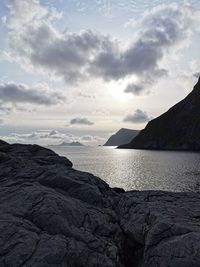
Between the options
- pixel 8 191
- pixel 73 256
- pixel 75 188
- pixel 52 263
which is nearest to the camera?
pixel 52 263

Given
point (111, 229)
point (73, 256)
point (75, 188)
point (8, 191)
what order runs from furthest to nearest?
point (75, 188), point (8, 191), point (111, 229), point (73, 256)

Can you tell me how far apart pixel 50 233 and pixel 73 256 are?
160cm

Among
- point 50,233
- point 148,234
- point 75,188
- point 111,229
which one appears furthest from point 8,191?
point 148,234

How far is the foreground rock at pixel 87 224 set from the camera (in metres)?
11.6

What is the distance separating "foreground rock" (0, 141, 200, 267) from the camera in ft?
38.0

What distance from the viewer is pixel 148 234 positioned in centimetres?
1321

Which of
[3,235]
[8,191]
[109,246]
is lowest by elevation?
[109,246]

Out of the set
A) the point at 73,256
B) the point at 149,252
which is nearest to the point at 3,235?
the point at 73,256

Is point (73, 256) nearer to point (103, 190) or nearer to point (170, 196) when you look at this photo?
point (103, 190)

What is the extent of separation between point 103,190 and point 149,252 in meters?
7.19

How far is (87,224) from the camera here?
14.5m

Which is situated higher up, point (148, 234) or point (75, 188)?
point (75, 188)

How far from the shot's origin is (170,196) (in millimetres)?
18906

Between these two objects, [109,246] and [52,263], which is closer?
[52,263]
